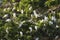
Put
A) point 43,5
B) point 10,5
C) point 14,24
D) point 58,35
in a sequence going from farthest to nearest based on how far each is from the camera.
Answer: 1. point 10,5
2. point 43,5
3. point 14,24
4. point 58,35

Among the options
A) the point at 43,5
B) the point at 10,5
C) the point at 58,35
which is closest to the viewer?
the point at 58,35

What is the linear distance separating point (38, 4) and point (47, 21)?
796 millimetres

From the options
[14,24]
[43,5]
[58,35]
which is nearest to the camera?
[58,35]

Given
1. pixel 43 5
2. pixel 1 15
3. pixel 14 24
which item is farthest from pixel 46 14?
pixel 1 15

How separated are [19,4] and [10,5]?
32 centimetres

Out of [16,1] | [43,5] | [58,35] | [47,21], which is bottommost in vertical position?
[58,35]

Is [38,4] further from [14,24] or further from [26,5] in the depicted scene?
[14,24]

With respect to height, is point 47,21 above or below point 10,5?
below

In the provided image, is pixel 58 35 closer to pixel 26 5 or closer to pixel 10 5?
pixel 26 5

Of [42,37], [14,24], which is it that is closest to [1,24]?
[14,24]

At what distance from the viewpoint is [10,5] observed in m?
5.88

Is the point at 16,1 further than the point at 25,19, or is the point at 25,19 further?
the point at 16,1

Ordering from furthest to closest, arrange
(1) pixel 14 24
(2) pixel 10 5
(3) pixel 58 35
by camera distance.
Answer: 1. (2) pixel 10 5
2. (1) pixel 14 24
3. (3) pixel 58 35

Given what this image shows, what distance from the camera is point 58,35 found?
15.2 feet
